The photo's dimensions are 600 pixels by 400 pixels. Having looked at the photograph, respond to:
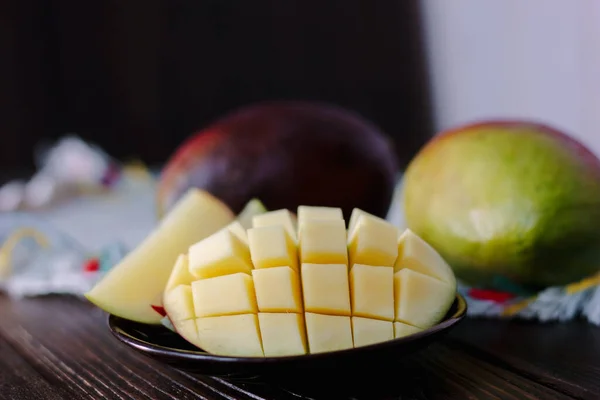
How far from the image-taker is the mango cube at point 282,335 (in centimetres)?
35

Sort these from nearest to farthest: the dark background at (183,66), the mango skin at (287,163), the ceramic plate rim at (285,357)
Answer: the ceramic plate rim at (285,357) < the mango skin at (287,163) < the dark background at (183,66)

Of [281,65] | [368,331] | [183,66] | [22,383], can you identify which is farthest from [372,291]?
[281,65]

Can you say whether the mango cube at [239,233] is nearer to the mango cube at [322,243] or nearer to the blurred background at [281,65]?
the mango cube at [322,243]

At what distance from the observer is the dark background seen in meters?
1.83

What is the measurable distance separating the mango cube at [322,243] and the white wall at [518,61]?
1.58 m

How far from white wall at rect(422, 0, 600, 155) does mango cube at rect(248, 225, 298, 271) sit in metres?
1.59

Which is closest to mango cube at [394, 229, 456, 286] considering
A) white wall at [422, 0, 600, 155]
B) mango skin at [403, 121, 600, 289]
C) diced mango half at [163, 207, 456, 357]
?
diced mango half at [163, 207, 456, 357]

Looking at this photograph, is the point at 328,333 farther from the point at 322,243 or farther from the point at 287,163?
the point at 287,163

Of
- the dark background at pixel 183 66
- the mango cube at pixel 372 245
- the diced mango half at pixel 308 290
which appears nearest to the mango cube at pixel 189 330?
the diced mango half at pixel 308 290

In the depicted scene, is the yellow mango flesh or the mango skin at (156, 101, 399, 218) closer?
the yellow mango flesh

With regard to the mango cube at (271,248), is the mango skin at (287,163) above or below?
above

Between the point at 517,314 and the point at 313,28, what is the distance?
1860mm

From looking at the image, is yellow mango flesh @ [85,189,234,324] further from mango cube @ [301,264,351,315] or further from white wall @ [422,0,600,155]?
white wall @ [422,0,600,155]

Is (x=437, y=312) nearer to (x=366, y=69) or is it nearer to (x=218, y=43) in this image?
(x=218, y=43)
